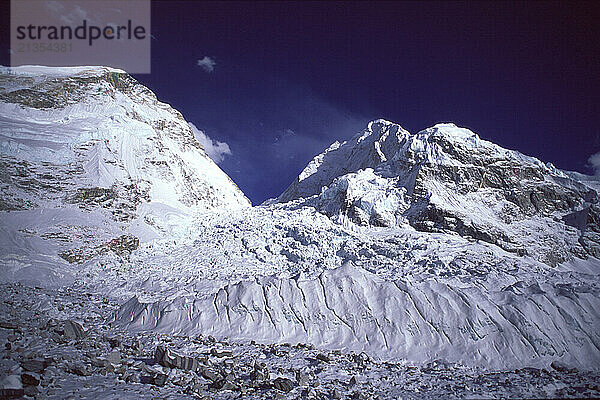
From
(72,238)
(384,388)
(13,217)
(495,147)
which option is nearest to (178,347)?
(384,388)

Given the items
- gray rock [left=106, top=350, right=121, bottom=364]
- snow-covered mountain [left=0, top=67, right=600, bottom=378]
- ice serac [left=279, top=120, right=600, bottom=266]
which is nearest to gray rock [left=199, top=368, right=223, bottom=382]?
gray rock [left=106, top=350, right=121, bottom=364]

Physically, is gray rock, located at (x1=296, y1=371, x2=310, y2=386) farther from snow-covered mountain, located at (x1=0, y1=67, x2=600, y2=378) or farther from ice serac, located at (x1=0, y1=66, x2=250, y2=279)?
ice serac, located at (x1=0, y1=66, x2=250, y2=279)

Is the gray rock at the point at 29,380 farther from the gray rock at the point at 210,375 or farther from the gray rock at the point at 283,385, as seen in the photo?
the gray rock at the point at 283,385

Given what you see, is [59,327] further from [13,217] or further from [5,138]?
[5,138]

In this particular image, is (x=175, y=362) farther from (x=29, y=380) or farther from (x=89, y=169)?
(x=89, y=169)

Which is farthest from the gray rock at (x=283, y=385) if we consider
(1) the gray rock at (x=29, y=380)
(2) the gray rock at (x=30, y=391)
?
(1) the gray rock at (x=29, y=380)

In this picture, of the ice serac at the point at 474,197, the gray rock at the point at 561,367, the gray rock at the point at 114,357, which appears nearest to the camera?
the gray rock at the point at 114,357

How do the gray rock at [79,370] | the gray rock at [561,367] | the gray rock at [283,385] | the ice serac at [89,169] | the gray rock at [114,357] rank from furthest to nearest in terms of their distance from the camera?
the ice serac at [89,169] → the gray rock at [561,367] → the gray rock at [114,357] → the gray rock at [283,385] → the gray rock at [79,370]
